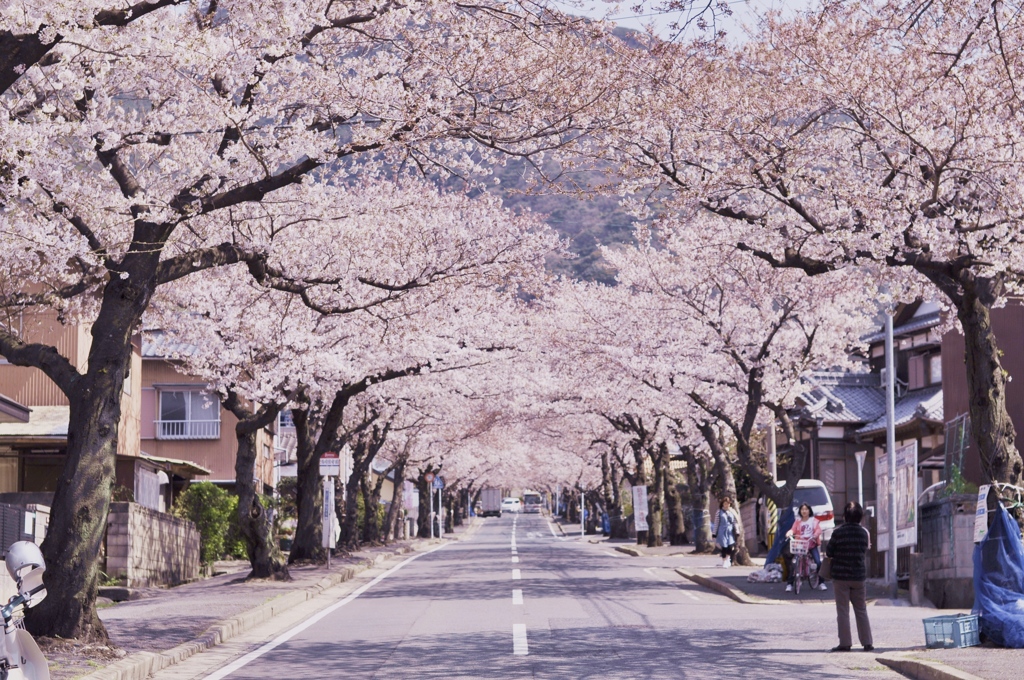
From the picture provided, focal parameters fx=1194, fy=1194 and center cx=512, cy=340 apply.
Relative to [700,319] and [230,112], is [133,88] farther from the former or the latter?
[700,319]

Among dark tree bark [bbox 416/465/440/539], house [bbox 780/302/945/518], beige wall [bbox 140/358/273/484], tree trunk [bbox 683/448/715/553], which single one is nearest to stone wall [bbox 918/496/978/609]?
house [bbox 780/302/945/518]

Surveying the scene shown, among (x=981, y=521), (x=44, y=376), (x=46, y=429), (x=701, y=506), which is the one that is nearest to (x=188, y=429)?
(x=44, y=376)

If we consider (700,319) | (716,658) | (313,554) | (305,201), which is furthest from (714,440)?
(716,658)

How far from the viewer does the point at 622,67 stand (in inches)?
508

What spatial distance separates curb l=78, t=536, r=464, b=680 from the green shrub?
1048 cm

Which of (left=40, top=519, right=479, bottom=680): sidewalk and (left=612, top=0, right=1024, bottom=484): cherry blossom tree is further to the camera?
(left=612, top=0, right=1024, bottom=484): cherry blossom tree

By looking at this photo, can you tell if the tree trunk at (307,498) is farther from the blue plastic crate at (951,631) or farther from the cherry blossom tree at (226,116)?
the blue plastic crate at (951,631)

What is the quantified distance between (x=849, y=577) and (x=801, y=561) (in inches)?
342

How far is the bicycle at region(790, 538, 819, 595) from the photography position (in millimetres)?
21641

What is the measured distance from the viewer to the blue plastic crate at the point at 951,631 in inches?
498

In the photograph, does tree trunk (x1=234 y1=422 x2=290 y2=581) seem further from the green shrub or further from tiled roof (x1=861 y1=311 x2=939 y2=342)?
tiled roof (x1=861 y1=311 x2=939 y2=342)

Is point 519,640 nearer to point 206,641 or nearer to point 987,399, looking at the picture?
point 206,641

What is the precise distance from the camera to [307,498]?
102 ft

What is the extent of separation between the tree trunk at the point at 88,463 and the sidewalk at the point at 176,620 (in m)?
0.39
